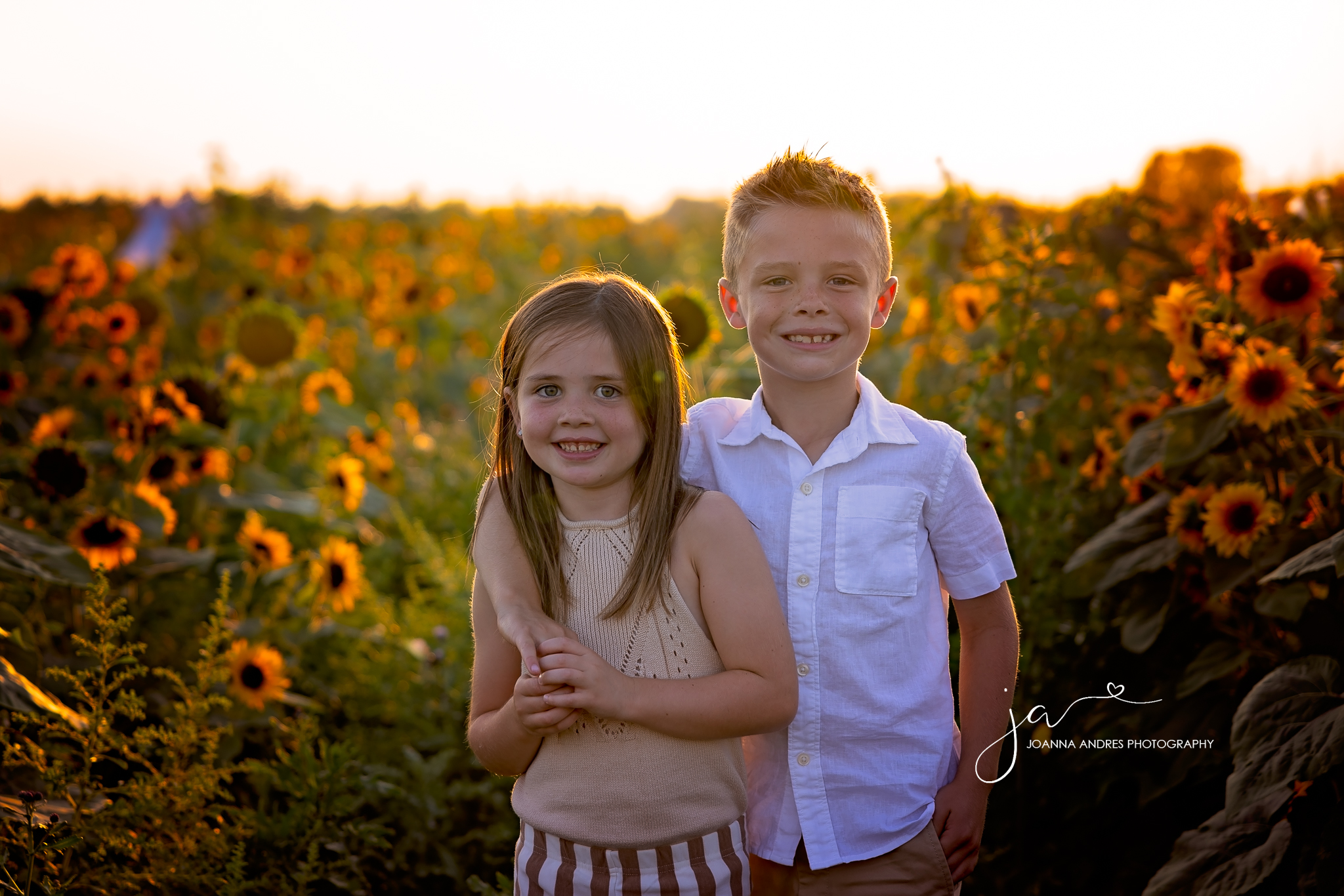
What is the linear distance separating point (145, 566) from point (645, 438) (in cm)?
191

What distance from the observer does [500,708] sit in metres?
1.64

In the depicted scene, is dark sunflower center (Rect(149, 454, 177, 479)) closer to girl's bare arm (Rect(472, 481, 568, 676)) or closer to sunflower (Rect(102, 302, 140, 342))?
sunflower (Rect(102, 302, 140, 342))

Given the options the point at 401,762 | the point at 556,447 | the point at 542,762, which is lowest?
the point at 401,762

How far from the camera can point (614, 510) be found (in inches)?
64.6

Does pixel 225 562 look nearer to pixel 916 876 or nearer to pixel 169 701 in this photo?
pixel 169 701

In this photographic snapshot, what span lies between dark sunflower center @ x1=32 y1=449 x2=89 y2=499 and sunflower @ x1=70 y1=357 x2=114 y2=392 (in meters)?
1.42

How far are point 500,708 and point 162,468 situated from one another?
6.40 ft

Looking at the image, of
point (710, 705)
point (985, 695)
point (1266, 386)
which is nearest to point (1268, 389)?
point (1266, 386)

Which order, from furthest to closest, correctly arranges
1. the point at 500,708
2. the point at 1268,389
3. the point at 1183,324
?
1. the point at 1183,324
2. the point at 1268,389
3. the point at 500,708

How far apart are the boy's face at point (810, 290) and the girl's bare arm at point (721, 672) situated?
305mm

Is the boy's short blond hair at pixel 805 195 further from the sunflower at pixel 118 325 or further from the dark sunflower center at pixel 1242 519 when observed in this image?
the sunflower at pixel 118 325

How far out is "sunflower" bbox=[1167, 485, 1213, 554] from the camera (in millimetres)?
2197

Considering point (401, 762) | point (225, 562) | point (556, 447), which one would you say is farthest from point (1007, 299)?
point (225, 562)

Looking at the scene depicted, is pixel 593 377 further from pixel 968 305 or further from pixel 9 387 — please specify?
pixel 9 387
